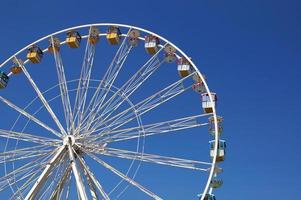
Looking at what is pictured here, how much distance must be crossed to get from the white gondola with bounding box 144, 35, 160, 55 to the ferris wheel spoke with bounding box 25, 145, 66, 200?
18.1 feet

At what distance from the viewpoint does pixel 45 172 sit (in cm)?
2008

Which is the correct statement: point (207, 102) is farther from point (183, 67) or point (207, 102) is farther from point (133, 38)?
point (133, 38)

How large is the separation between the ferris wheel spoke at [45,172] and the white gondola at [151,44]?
552cm

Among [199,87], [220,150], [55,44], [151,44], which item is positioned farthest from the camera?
[55,44]

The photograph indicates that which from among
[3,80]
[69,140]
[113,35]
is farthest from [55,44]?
[69,140]

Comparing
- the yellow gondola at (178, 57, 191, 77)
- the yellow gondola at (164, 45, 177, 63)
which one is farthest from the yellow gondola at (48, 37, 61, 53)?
the yellow gondola at (178, 57, 191, 77)

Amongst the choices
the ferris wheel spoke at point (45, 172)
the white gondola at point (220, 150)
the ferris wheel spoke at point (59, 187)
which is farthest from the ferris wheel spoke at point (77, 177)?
the white gondola at point (220, 150)

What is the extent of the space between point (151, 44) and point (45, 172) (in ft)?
22.8

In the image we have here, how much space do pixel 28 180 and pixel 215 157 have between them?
716 cm

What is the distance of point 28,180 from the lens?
20219 mm

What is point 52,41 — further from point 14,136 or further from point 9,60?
point 14,136

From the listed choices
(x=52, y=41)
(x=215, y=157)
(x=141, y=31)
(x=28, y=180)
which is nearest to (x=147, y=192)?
(x=215, y=157)

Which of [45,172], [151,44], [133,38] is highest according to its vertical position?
[133,38]

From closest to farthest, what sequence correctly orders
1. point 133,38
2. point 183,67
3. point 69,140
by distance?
point 69,140
point 183,67
point 133,38
